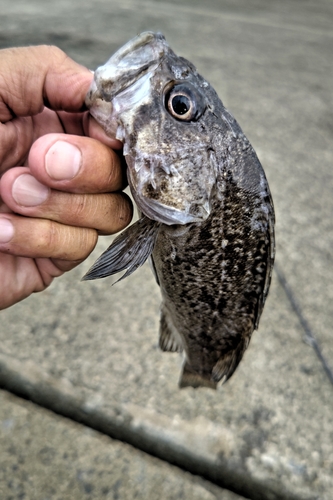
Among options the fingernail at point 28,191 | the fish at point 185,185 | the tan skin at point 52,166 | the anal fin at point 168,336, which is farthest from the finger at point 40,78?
the anal fin at point 168,336

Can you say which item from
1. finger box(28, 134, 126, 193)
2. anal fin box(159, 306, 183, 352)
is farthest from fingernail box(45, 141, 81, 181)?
anal fin box(159, 306, 183, 352)

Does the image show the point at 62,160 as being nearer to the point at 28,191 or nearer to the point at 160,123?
the point at 28,191

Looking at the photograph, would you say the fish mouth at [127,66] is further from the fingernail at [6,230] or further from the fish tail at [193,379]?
the fish tail at [193,379]

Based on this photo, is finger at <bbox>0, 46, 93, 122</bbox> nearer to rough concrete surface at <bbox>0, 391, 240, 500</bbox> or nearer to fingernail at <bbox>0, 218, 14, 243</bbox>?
fingernail at <bbox>0, 218, 14, 243</bbox>

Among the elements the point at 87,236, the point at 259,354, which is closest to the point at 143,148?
the point at 87,236

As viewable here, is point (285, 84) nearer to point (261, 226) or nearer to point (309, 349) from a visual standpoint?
point (309, 349)

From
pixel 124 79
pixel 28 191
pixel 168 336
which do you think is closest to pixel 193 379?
pixel 168 336
